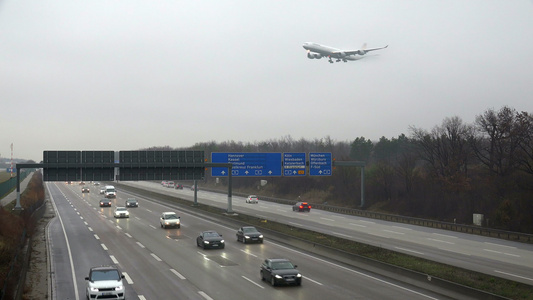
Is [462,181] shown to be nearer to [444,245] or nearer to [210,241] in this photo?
[444,245]

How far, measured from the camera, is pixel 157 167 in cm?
5719

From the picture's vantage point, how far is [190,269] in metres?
27.9

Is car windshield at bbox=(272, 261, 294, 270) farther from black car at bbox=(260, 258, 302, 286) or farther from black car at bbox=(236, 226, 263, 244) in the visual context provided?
black car at bbox=(236, 226, 263, 244)

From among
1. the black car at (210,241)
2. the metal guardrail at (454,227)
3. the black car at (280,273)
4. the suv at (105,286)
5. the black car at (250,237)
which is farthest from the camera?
the metal guardrail at (454,227)

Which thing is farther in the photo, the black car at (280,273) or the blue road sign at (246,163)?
the blue road sign at (246,163)

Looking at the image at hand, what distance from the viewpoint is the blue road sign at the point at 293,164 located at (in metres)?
62.0

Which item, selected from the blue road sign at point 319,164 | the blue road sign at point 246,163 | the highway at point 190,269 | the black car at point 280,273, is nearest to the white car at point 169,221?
the highway at point 190,269

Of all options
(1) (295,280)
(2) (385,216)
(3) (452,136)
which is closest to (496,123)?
(3) (452,136)

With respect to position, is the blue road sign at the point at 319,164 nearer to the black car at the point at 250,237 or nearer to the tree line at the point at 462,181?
the tree line at the point at 462,181

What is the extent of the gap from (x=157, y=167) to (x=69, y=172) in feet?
31.4

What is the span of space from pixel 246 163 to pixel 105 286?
41.3 meters

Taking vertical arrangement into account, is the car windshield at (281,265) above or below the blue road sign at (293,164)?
below

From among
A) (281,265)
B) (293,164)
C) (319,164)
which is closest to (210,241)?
(281,265)

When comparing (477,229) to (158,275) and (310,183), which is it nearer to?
(158,275)
